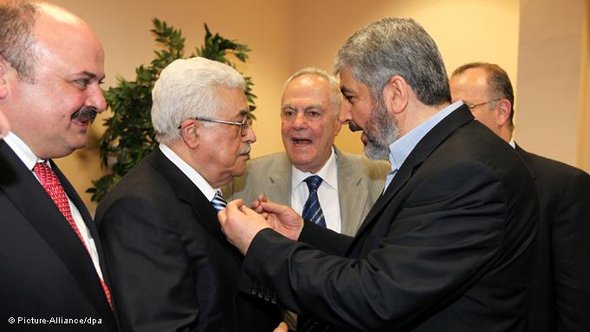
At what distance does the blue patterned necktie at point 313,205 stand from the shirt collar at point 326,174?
0.11 ft

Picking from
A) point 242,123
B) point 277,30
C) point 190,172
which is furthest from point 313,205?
point 277,30

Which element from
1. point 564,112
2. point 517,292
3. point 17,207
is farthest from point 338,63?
point 564,112

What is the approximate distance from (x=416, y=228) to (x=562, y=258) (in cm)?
116

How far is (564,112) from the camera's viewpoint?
3639 mm

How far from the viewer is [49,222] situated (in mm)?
1335

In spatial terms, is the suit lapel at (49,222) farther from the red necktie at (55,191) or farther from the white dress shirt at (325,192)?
the white dress shirt at (325,192)

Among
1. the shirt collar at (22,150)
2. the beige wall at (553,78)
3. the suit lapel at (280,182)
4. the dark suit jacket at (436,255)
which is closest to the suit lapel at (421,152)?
the dark suit jacket at (436,255)

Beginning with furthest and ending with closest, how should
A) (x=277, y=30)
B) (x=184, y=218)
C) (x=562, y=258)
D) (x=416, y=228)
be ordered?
(x=277, y=30) → (x=562, y=258) → (x=184, y=218) → (x=416, y=228)

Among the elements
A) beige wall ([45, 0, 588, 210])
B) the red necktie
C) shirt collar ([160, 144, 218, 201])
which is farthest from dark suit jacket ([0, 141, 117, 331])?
beige wall ([45, 0, 588, 210])

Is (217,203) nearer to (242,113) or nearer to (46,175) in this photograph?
(242,113)

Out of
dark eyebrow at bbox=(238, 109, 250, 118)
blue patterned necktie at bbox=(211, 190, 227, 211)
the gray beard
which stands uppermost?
dark eyebrow at bbox=(238, 109, 250, 118)

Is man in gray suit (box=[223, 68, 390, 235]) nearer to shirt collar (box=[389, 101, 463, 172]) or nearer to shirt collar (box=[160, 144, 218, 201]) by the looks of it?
shirt collar (box=[160, 144, 218, 201])

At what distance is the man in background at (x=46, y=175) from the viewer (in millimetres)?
1266

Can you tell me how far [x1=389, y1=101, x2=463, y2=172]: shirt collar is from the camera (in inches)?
63.4
